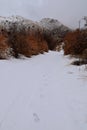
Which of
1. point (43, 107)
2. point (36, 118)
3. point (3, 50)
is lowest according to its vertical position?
point (3, 50)

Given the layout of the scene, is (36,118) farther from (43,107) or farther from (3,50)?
(3,50)

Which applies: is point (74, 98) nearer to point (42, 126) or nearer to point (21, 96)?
point (21, 96)

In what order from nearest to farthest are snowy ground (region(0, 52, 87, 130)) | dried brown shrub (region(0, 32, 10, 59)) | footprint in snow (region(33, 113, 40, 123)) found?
snowy ground (region(0, 52, 87, 130))
footprint in snow (region(33, 113, 40, 123))
dried brown shrub (region(0, 32, 10, 59))

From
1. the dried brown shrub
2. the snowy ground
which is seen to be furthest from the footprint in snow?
the dried brown shrub

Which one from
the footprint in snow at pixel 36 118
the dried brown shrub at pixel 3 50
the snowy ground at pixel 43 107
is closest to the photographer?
the snowy ground at pixel 43 107

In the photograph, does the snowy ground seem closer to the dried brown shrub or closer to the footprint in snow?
the footprint in snow

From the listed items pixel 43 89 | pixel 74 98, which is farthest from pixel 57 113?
pixel 43 89

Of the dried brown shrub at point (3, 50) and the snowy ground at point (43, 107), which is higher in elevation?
the snowy ground at point (43, 107)

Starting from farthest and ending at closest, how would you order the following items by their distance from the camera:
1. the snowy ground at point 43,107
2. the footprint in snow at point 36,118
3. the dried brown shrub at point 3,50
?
1. the dried brown shrub at point 3,50
2. the footprint in snow at point 36,118
3. the snowy ground at point 43,107

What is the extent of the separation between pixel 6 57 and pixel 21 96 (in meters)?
12.4

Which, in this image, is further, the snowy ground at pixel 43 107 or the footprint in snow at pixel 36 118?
the footprint in snow at pixel 36 118

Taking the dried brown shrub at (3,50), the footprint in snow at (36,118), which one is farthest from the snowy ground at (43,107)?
the dried brown shrub at (3,50)

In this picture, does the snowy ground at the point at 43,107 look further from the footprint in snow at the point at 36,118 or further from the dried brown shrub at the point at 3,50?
the dried brown shrub at the point at 3,50

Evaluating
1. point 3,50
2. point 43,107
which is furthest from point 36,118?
point 3,50
